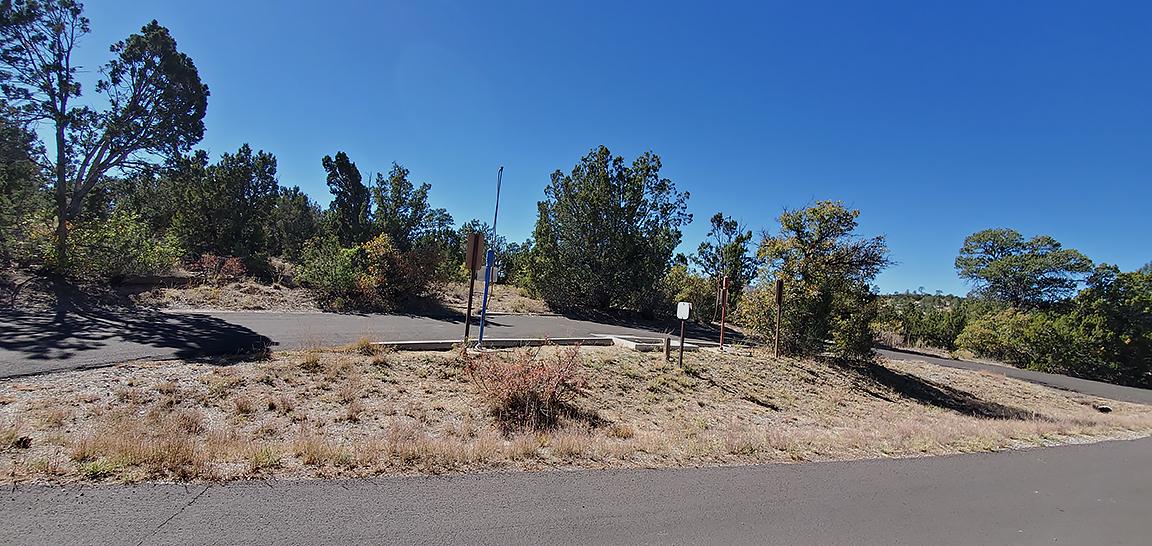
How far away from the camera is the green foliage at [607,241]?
79.3ft

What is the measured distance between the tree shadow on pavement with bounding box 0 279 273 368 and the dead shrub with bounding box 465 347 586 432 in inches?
175

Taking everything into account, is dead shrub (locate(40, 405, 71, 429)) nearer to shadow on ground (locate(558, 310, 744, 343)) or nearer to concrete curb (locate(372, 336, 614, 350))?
concrete curb (locate(372, 336, 614, 350))

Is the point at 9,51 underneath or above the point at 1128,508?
above

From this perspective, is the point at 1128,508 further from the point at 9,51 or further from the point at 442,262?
the point at 9,51

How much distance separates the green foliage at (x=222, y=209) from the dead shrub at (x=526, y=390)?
22.5m

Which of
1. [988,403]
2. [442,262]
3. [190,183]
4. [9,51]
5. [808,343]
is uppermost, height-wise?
[9,51]

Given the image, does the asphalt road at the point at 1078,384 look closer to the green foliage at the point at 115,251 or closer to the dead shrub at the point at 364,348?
the dead shrub at the point at 364,348

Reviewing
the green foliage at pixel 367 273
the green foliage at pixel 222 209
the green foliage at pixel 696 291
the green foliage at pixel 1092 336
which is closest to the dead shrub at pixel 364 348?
the green foliage at pixel 367 273

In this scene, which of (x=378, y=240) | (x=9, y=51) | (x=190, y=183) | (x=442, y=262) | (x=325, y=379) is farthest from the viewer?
(x=190, y=183)

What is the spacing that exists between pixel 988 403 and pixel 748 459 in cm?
1474

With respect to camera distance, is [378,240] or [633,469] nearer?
[633,469]

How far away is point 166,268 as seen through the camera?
53.8 feet

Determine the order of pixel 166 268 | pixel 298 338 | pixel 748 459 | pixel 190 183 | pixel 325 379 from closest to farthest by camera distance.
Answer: pixel 748 459
pixel 325 379
pixel 298 338
pixel 166 268
pixel 190 183

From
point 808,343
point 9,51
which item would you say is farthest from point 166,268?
point 808,343
